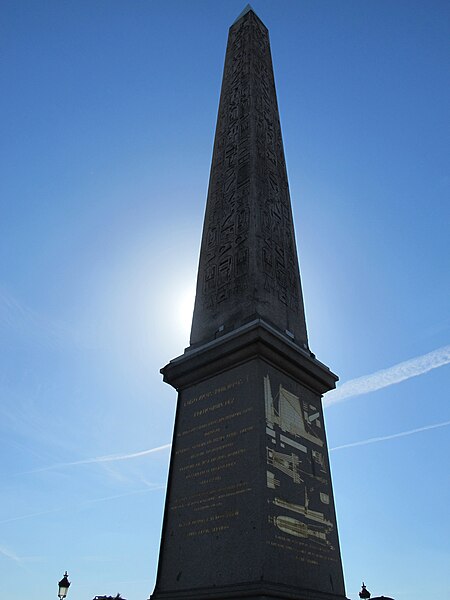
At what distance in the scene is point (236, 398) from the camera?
6.07 m

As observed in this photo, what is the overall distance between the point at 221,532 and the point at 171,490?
1.12m

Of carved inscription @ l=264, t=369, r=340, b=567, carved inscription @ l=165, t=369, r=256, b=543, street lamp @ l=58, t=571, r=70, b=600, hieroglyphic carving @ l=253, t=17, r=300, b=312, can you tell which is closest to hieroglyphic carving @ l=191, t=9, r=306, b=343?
hieroglyphic carving @ l=253, t=17, r=300, b=312

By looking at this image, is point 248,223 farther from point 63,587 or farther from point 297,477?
point 63,587

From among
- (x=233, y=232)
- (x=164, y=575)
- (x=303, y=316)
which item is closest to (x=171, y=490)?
(x=164, y=575)

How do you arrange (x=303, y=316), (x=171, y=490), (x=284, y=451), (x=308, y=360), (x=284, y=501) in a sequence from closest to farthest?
(x=284, y=501) < (x=284, y=451) < (x=171, y=490) < (x=308, y=360) < (x=303, y=316)

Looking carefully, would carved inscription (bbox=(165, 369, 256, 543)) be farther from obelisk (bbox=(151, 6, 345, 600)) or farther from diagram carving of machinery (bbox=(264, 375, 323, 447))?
diagram carving of machinery (bbox=(264, 375, 323, 447))

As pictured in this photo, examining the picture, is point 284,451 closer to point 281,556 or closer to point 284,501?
point 284,501

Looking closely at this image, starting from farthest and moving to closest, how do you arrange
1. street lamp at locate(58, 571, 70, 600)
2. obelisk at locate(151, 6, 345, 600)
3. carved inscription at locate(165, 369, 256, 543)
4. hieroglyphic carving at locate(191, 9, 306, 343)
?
street lamp at locate(58, 571, 70, 600)
hieroglyphic carving at locate(191, 9, 306, 343)
carved inscription at locate(165, 369, 256, 543)
obelisk at locate(151, 6, 345, 600)

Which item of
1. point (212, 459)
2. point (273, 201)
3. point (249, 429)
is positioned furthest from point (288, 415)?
point (273, 201)

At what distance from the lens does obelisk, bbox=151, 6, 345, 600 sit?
5035 millimetres

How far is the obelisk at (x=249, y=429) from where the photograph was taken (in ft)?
16.5

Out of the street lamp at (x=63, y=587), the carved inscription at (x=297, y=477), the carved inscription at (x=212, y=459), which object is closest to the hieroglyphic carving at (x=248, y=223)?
the carved inscription at (x=212, y=459)

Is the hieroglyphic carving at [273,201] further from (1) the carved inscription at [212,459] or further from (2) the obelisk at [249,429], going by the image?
(1) the carved inscription at [212,459]

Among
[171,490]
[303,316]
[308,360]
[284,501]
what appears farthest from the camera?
[303,316]
